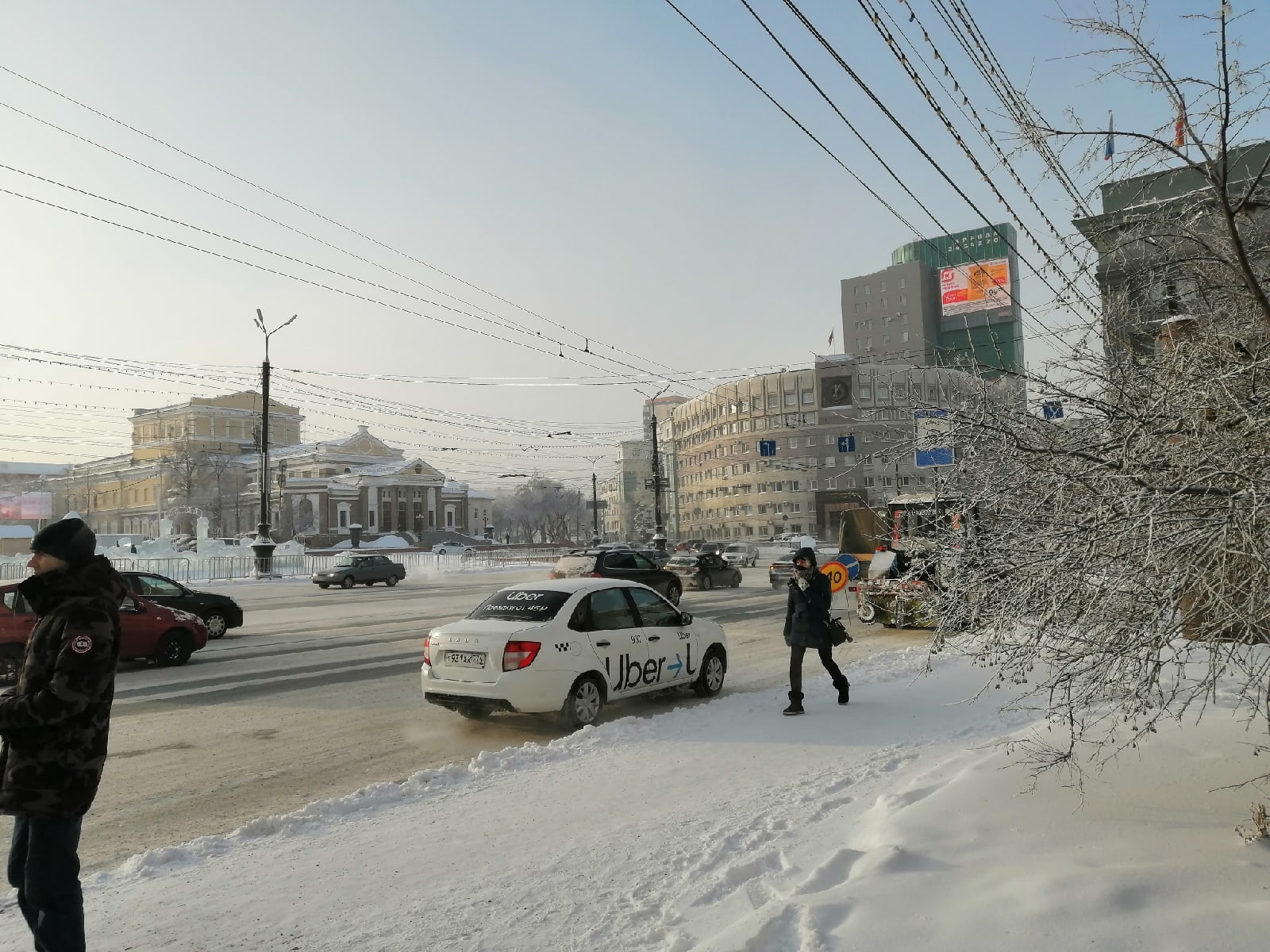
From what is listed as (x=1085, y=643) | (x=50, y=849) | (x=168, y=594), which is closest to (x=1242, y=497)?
(x=1085, y=643)

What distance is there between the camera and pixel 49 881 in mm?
3486

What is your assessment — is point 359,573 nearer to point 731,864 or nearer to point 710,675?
point 710,675

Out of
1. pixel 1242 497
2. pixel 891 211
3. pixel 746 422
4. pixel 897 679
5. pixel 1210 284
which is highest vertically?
pixel 746 422

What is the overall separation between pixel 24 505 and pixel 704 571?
5676cm

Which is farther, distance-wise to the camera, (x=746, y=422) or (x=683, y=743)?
(x=746, y=422)

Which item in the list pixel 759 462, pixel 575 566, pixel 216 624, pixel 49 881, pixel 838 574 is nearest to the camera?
pixel 49 881

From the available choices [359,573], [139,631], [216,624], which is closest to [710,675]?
[139,631]

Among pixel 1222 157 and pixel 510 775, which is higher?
pixel 1222 157

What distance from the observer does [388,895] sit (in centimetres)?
472

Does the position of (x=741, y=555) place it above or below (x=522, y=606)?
below

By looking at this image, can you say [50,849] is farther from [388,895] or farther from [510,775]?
[510,775]

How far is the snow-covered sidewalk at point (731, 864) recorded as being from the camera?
4047 mm

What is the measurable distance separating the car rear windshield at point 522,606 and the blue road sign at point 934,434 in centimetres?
426

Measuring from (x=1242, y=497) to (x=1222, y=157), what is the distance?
158 cm
